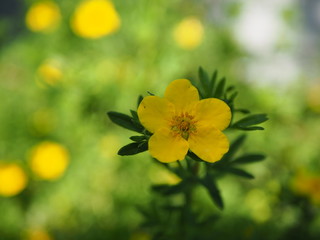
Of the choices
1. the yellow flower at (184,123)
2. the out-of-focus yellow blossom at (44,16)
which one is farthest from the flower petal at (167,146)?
the out-of-focus yellow blossom at (44,16)

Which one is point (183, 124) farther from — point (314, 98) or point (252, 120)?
point (314, 98)

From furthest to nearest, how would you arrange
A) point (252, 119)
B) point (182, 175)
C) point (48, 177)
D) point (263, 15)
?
point (263, 15) → point (48, 177) → point (182, 175) → point (252, 119)

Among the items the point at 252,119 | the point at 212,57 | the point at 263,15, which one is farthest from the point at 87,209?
the point at 263,15

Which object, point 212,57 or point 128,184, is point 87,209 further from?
point 212,57

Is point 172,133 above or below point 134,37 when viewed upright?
below

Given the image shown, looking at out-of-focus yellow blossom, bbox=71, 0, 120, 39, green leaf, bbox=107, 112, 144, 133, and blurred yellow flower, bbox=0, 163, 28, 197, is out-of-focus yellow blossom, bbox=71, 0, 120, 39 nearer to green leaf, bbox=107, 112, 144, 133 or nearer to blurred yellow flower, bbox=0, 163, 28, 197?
blurred yellow flower, bbox=0, 163, 28, 197

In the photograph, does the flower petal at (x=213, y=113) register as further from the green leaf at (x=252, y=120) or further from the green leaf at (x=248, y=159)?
the green leaf at (x=248, y=159)

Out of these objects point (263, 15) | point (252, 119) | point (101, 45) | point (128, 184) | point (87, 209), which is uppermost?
point (263, 15)

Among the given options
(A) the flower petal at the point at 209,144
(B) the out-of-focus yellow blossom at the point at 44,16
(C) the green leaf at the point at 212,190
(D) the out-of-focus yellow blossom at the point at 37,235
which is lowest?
(D) the out-of-focus yellow blossom at the point at 37,235
